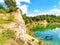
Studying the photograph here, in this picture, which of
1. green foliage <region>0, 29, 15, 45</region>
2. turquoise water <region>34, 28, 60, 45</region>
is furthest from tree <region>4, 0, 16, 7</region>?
green foliage <region>0, 29, 15, 45</region>

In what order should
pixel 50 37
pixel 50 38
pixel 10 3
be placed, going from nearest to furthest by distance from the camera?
1. pixel 50 38
2. pixel 50 37
3. pixel 10 3

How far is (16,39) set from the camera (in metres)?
23.5

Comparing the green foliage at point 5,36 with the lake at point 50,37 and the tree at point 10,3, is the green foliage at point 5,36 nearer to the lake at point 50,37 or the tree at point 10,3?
the lake at point 50,37

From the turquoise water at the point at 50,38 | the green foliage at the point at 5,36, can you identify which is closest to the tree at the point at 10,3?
the turquoise water at the point at 50,38

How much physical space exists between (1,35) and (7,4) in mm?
37609

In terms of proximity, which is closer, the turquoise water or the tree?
the turquoise water

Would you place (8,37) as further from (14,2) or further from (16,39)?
(14,2)

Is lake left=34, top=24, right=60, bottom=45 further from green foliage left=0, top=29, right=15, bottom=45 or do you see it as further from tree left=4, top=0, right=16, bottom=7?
green foliage left=0, top=29, right=15, bottom=45

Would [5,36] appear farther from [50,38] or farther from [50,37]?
[50,37]

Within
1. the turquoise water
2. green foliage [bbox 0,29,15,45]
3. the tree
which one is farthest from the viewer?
the tree

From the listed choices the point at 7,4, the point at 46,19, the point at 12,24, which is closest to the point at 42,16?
the point at 46,19

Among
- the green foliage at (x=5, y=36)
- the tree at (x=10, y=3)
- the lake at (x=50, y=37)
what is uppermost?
the tree at (x=10, y=3)

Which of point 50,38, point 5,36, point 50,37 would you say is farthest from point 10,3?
point 5,36

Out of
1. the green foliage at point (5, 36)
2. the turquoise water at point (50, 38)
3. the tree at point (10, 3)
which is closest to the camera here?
the green foliage at point (5, 36)
